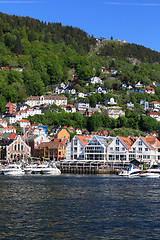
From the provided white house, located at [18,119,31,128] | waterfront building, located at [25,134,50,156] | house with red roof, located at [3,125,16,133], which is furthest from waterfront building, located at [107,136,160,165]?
white house, located at [18,119,31,128]

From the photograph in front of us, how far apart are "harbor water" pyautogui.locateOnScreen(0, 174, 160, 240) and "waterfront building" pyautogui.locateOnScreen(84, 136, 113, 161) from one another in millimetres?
58594

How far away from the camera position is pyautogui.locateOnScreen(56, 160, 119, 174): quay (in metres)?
95.5

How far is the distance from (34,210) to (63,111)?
13838 cm

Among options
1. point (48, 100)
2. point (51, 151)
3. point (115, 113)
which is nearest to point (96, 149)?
point (51, 151)

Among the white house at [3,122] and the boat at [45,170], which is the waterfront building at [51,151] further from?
the white house at [3,122]

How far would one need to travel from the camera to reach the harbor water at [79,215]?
27375mm

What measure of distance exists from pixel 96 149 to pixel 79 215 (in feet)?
247

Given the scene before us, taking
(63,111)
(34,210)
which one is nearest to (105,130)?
(63,111)

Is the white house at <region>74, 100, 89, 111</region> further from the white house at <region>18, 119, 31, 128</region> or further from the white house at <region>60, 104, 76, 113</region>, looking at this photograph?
the white house at <region>18, 119, 31, 128</region>

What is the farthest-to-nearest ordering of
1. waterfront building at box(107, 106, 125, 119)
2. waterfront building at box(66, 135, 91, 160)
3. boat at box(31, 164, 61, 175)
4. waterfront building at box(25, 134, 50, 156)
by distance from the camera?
1. waterfront building at box(107, 106, 125, 119)
2. waterfront building at box(25, 134, 50, 156)
3. waterfront building at box(66, 135, 91, 160)
4. boat at box(31, 164, 61, 175)

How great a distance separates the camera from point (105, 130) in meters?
165

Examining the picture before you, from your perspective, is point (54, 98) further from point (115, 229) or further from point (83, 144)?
point (115, 229)

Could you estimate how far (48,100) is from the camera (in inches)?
7771

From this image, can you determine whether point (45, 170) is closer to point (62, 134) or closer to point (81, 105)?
point (62, 134)
